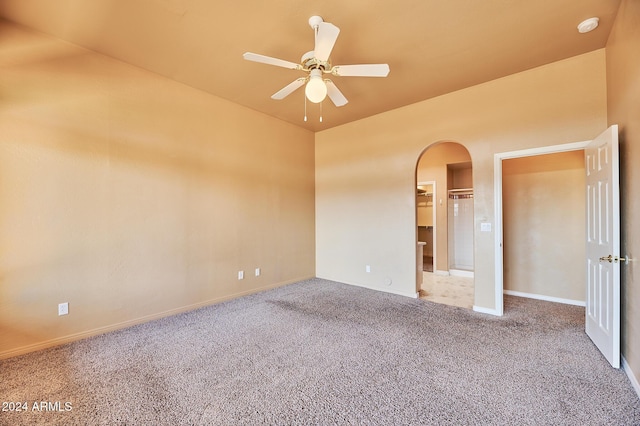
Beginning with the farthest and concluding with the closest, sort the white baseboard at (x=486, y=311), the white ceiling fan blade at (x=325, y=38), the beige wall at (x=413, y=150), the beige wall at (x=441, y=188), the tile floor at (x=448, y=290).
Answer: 1. the beige wall at (x=441, y=188)
2. the tile floor at (x=448, y=290)
3. the white baseboard at (x=486, y=311)
4. the beige wall at (x=413, y=150)
5. the white ceiling fan blade at (x=325, y=38)

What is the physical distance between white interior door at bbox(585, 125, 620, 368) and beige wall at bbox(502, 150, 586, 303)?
1.38 metres

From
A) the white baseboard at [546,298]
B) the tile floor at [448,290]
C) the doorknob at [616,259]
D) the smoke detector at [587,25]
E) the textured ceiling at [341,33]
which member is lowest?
the tile floor at [448,290]

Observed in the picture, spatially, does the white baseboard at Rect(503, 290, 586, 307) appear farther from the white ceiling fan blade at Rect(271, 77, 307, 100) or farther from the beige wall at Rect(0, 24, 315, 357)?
the white ceiling fan blade at Rect(271, 77, 307, 100)

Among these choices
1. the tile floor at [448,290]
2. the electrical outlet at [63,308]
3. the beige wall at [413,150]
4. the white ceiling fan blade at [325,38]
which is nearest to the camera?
the white ceiling fan blade at [325,38]

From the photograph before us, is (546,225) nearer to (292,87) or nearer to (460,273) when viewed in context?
(460,273)

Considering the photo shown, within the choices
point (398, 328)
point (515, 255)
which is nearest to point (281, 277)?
point (398, 328)

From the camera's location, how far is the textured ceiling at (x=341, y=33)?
7.44 ft

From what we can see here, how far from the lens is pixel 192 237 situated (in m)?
3.69

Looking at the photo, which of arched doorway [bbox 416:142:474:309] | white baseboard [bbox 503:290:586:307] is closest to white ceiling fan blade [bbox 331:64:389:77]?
arched doorway [bbox 416:142:474:309]

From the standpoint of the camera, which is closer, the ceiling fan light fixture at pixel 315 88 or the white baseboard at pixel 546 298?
the ceiling fan light fixture at pixel 315 88

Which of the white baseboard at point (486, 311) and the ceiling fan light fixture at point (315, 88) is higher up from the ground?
the ceiling fan light fixture at point (315, 88)

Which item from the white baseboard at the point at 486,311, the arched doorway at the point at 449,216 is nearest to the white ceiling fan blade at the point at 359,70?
the white baseboard at the point at 486,311

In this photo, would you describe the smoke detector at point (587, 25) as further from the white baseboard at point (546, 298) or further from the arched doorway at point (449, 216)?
the white baseboard at point (546, 298)

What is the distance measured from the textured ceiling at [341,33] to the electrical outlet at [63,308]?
268cm
